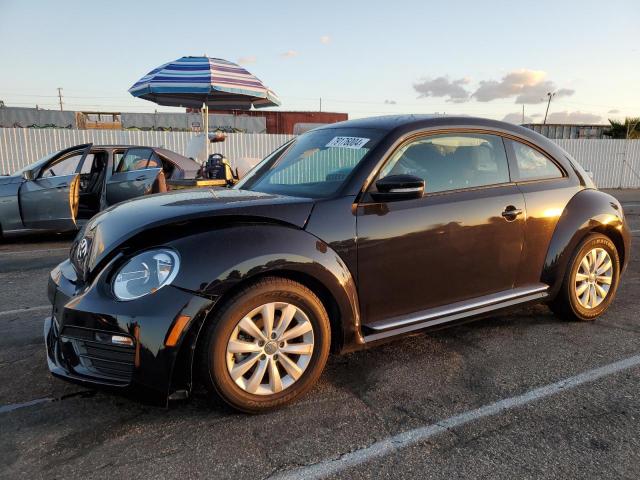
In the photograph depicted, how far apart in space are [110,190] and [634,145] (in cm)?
2192

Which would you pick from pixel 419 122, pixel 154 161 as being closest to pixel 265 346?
pixel 419 122

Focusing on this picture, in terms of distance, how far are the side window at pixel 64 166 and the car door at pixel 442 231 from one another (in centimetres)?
662

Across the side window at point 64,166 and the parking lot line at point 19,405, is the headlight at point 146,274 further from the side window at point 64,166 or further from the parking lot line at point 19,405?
the side window at point 64,166

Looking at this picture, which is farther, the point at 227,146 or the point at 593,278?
the point at 227,146

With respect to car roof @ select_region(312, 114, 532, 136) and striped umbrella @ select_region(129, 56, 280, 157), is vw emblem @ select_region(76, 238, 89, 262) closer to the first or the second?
car roof @ select_region(312, 114, 532, 136)

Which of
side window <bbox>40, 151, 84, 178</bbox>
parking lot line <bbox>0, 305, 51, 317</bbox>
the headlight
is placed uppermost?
side window <bbox>40, 151, 84, 178</bbox>

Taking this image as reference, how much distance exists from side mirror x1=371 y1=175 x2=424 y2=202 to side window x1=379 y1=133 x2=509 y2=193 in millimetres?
159

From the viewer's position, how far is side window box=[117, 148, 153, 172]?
8.38 meters

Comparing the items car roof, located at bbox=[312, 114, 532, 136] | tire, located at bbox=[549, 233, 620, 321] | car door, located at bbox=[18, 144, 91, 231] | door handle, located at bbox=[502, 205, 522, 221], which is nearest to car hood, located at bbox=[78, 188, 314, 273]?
car roof, located at bbox=[312, 114, 532, 136]

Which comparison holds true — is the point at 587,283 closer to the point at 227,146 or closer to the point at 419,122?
the point at 419,122

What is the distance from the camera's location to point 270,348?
256 centimetres

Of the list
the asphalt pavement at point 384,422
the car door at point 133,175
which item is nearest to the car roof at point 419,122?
the asphalt pavement at point 384,422

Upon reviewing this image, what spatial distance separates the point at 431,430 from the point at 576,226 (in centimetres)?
214

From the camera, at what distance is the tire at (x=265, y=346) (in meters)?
2.40
